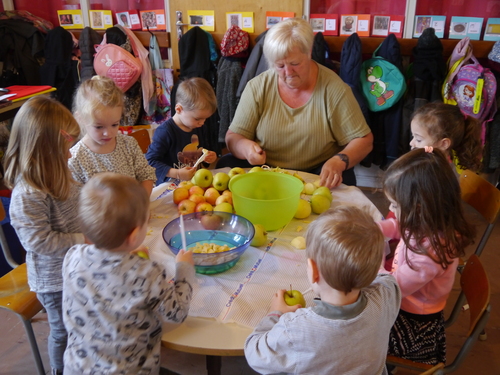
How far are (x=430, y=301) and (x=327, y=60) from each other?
259 cm

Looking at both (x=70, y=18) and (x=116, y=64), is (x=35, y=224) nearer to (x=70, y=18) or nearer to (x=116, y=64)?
(x=116, y=64)

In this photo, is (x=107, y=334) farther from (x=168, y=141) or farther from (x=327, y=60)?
(x=327, y=60)

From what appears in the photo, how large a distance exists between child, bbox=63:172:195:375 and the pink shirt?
69 cm

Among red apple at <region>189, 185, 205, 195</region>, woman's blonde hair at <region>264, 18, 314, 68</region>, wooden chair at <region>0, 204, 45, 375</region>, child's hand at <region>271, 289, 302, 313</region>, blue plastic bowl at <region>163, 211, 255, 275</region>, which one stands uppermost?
woman's blonde hair at <region>264, 18, 314, 68</region>

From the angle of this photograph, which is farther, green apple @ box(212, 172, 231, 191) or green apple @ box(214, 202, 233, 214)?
green apple @ box(212, 172, 231, 191)

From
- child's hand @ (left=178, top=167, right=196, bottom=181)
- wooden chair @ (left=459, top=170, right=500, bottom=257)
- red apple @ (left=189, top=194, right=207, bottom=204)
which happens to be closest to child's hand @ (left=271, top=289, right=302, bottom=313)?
red apple @ (left=189, top=194, right=207, bottom=204)

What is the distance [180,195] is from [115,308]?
0.77 metres

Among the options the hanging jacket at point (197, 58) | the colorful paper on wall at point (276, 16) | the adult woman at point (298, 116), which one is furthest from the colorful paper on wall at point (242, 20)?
the adult woman at point (298, 116)

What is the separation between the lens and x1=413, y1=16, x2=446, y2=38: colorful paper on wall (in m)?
3.48

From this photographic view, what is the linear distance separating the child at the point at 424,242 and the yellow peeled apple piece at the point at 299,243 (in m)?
0.31

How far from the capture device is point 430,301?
4.63 ft

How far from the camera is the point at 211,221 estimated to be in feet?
5.06

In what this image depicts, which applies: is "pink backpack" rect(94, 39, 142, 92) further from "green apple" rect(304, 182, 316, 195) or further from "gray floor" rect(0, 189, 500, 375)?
"green apple" rect(304, 182, 316, 195)

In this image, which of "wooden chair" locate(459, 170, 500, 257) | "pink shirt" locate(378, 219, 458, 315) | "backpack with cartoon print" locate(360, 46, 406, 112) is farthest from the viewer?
"backpack with cartoon print" locate(360, 46, 406, 112)
